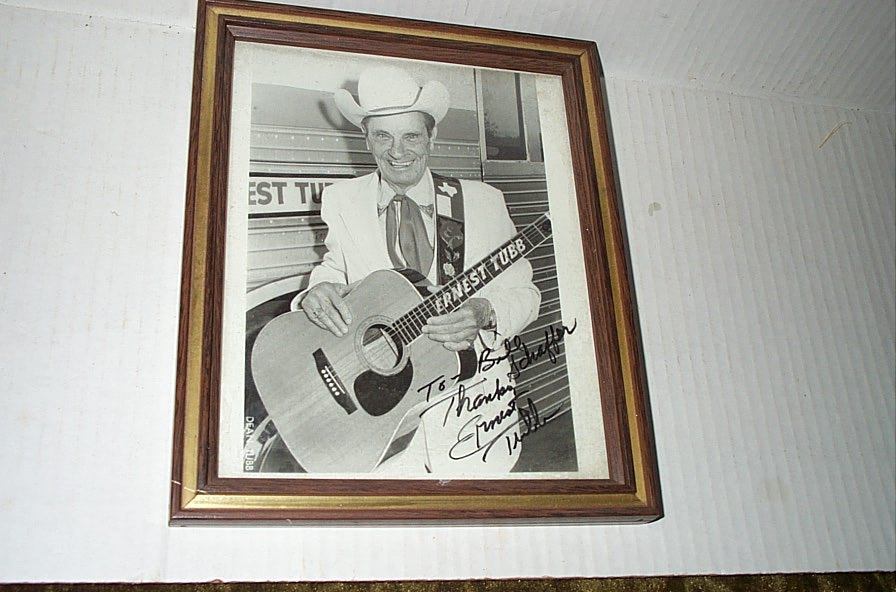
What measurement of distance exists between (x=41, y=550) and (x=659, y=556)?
828mm

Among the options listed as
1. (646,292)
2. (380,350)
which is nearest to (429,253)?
(380,350)

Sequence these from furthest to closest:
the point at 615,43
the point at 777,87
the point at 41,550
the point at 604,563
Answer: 1. the point at 777,87
2. the point at 615,43
3. the point at 604,563
4. the point at 41,550

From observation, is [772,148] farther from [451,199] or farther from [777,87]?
[451,199]

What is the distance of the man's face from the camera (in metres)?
1.31

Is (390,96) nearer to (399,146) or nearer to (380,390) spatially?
(399,146)

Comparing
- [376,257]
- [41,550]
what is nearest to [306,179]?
[376,257]

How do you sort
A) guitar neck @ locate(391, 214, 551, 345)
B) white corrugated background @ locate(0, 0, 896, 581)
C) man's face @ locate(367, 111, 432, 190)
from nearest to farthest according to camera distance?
white corrugated background @ locate(0, 0, 896, 581) < guitar neck @ locate(391, 214, 551, 345) < man's face @ locate(367, 111, 432, 190)

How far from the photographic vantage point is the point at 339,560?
111cm

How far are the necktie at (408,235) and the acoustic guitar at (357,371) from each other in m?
0.03

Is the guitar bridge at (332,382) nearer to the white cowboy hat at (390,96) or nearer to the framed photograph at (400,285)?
the framed photograph at (400,285)
